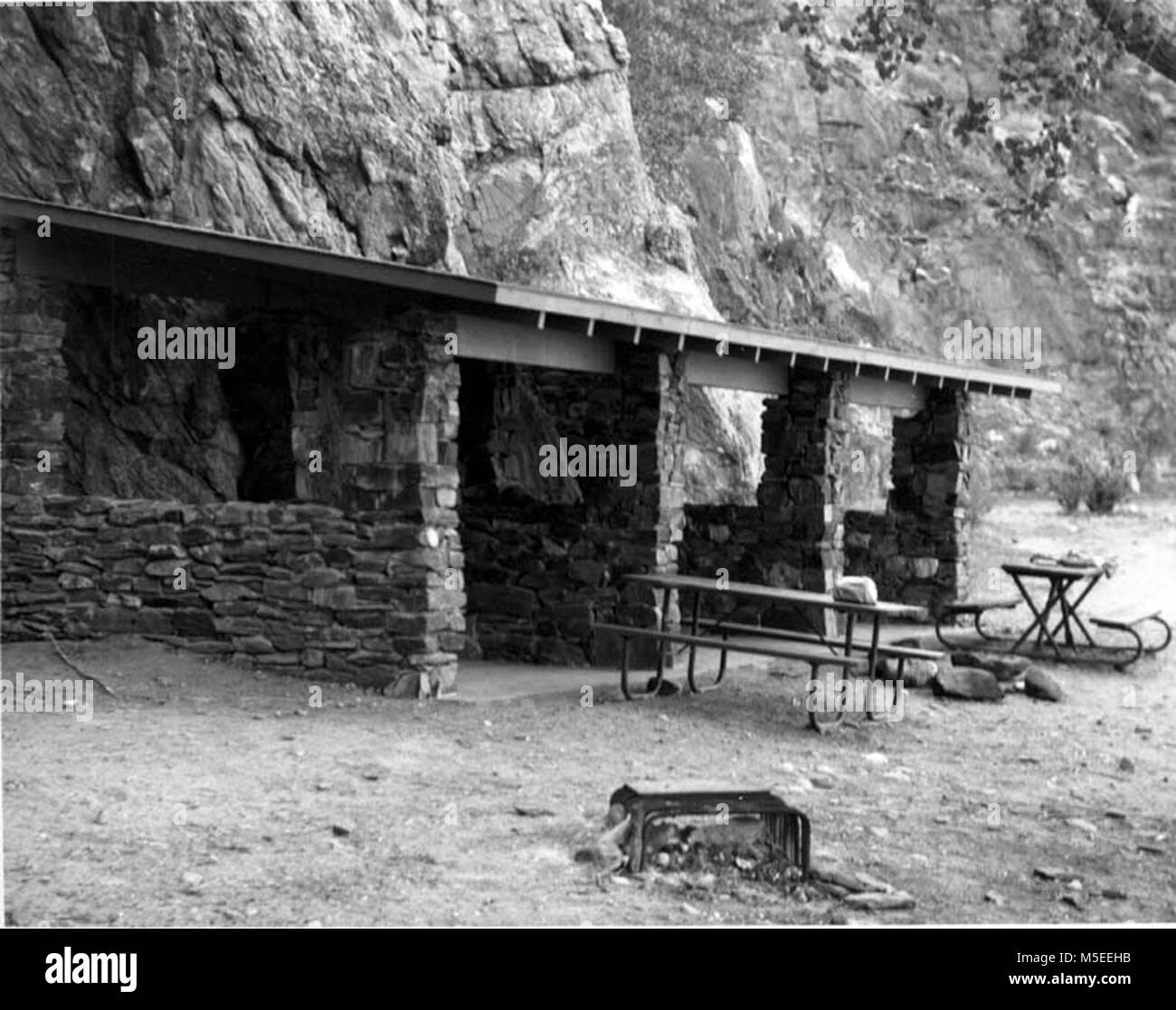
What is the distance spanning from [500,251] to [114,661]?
1013cm

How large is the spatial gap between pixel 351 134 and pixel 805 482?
595 cm

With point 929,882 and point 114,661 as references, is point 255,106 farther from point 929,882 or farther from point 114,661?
point 929,882

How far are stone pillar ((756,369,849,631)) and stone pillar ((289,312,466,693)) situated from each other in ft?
16.1

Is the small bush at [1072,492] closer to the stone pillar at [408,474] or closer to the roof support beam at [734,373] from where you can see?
the roof support beam at [734,373]

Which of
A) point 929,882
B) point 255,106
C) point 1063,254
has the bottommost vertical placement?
point 929,882

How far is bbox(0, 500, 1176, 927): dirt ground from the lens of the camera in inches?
228

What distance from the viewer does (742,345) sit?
1229 cm

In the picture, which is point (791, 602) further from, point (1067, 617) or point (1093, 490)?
point (1093, 490)

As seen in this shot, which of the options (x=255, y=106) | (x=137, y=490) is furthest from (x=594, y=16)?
(x=137, y=490)

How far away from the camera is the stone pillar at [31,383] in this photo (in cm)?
1048

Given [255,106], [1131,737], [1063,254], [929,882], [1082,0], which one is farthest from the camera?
[1063,254]

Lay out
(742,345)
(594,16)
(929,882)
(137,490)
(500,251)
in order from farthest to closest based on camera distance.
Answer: (594,16), (500,251), (137,490), (742,345), (929,882)

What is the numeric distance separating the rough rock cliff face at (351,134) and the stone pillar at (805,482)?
4.62 metres

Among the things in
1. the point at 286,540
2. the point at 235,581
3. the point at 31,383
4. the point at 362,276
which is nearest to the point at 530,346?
the point at 362,276
